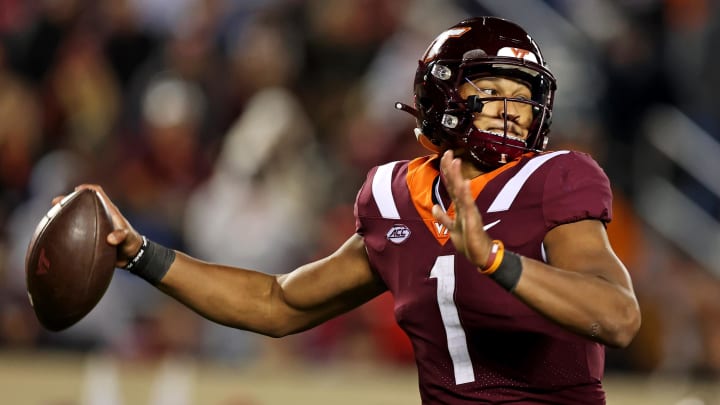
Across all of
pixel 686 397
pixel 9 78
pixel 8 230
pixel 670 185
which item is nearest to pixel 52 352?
pixel 8 230

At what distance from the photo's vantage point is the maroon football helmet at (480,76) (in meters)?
2.99

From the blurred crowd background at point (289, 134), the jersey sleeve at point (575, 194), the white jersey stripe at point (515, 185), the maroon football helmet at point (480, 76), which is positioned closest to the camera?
the jersey sleeve at point (575, 194)

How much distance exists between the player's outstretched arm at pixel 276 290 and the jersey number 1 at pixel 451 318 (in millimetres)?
381

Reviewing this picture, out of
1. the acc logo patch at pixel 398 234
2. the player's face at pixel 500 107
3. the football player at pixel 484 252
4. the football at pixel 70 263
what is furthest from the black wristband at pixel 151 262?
the player's face at pixel 500 107

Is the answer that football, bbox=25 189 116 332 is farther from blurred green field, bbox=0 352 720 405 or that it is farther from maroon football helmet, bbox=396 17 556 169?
blurred green field, bbox=0 352 720 405

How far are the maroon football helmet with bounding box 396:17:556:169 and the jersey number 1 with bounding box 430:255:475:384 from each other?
280 mm

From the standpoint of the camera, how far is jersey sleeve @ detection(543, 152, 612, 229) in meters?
2.77

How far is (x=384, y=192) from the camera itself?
3219 millimetres

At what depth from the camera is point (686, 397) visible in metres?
5.38

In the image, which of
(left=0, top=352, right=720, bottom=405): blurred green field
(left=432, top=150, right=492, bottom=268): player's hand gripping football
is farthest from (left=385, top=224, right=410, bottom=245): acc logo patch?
(left=0, top=352, right=720, bottom=405): blurred green field

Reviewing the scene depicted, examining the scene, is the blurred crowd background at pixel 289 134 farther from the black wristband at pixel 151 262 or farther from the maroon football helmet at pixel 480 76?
the maroon football helmet at pixel 480 76

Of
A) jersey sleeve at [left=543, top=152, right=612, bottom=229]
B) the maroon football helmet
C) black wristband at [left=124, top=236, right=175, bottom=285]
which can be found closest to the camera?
jersey sleeve at [left=543, top=152, right=612, bottom=229]

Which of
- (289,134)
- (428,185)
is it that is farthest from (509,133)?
(289,134)

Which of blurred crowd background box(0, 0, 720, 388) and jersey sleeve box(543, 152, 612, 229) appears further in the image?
blurred crowd background box(0, 0, 720, 388)
